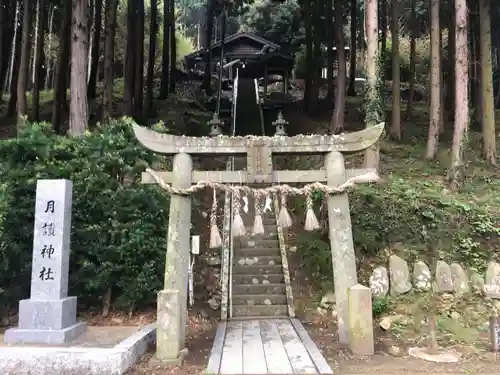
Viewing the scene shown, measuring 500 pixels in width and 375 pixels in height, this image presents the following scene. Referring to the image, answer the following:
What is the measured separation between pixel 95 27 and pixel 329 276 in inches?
671

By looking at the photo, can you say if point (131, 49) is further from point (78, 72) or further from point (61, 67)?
point (78, 72)

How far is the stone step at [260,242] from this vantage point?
11648mm

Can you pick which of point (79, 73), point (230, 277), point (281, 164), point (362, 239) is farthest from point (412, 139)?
point (79, 73)

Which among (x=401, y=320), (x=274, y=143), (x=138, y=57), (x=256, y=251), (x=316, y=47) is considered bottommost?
(x=401, y=320)

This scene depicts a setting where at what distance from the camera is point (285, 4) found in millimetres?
34094

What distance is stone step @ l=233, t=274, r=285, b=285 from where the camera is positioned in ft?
34.1

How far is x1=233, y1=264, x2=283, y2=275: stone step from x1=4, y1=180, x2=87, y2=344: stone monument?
3890 mm

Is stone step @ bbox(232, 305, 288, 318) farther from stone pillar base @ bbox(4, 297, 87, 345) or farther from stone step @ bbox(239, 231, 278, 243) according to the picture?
stone pillar base @ bbox(4, 297, 87, 345)

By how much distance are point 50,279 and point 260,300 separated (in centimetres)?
437

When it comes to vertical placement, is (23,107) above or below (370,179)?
above

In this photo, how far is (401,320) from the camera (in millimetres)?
8602

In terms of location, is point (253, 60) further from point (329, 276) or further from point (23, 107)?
point (329, 276)

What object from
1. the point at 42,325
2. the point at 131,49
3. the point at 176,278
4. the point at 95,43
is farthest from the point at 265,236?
the point at 95,43

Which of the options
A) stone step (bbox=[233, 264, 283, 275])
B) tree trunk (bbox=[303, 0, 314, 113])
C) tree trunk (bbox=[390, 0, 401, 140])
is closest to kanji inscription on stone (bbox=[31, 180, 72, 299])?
stone step (bbox=[233, 264, 283, 275])
